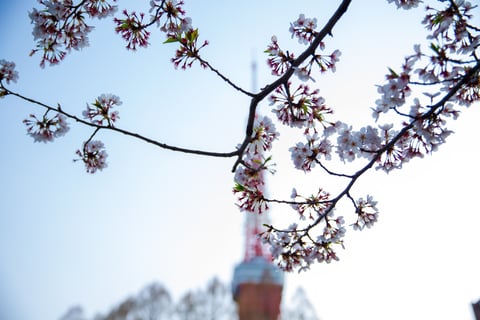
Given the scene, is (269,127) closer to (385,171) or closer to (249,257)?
(385,171)

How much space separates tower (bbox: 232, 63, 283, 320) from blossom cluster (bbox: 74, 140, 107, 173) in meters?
29.6

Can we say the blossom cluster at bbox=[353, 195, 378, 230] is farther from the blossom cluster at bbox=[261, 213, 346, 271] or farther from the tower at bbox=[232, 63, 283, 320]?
the tower at bbox=[232, 63, 283, 320]

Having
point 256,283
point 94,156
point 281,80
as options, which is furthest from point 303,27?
point 256,283

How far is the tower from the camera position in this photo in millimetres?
32625

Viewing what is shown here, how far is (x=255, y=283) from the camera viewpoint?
34469 mm

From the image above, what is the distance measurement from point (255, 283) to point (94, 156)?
34153 mm

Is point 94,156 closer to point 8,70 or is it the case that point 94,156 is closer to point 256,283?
point 8,70

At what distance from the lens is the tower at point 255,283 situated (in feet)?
107

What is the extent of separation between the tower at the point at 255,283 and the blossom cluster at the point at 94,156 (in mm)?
29627

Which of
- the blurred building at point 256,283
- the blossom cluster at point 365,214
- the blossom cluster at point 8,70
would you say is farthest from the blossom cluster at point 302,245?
the blurred building at point 256,283

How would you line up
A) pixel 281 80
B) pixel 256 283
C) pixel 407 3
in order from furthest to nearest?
pixel 256 283 → pixel 407 3 → pixel 281 80

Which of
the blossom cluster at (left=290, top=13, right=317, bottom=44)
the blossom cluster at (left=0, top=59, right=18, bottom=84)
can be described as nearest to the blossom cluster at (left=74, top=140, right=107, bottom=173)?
the blossom cluster at (left=0, top=59, right=18, bottom=84)

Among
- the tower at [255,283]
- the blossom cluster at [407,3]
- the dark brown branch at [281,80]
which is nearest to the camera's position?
the dark brown branch at [281,80]

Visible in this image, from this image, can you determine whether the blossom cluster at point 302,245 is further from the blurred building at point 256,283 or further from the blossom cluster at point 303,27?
the blurred building at point 256,283
